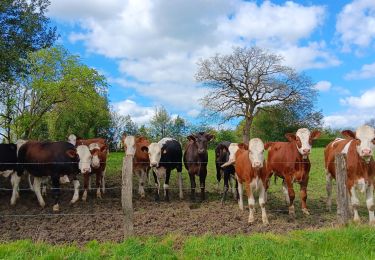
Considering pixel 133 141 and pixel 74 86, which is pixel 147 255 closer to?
pixel 133 141

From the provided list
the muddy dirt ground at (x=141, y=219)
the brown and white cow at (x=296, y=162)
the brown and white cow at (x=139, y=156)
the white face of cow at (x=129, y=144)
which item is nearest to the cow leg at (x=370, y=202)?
the muddy dirt ground at (x=141, y=219)

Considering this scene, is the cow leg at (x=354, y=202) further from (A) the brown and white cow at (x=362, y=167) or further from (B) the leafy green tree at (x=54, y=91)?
(B) the leafy green tree at (x=54, y=91)

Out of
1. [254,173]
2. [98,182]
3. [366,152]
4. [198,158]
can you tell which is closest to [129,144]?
[98,182]

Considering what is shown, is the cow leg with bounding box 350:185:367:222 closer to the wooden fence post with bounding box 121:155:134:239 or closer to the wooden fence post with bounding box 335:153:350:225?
the wooden fence post with bounding box 335:153:350:225

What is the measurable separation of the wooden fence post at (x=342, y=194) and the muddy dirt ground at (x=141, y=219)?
0.93 meters

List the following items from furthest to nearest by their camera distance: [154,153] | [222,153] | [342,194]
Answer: [222,153] < [154,153] < [342,194]

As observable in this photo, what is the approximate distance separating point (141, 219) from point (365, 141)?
5.77 metres

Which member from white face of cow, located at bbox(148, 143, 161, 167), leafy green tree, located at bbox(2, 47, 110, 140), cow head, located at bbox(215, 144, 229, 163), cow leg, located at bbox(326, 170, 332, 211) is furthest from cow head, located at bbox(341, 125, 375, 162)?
leafy green tree, located at bbox(2, 47, 110, 140)

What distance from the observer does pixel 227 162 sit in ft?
42.9

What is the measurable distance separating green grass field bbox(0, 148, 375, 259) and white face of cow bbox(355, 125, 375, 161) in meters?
2.07

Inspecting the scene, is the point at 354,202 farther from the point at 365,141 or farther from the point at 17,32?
the point at 17,32

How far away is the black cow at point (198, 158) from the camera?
45.5 feet

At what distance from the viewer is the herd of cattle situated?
32.3 ft

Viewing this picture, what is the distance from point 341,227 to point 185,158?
7060 millimetres
